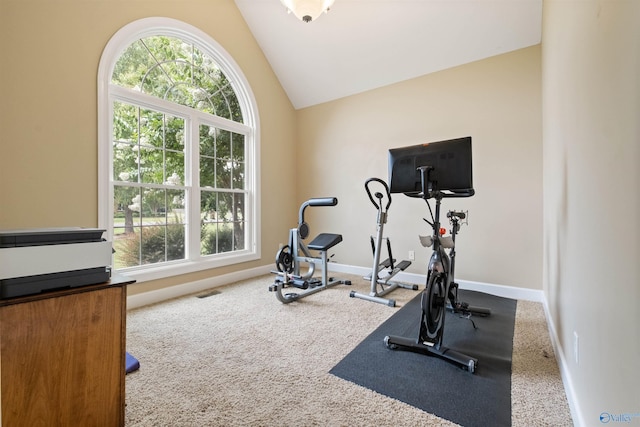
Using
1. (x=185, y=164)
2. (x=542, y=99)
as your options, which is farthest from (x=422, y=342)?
(x=185, y=164)

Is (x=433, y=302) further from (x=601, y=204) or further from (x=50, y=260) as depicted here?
(x=50, y=260)

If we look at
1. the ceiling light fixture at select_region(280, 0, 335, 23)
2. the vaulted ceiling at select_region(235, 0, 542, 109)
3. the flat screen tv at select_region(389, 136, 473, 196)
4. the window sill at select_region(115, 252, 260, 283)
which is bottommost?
the window sill at select_region(115, 252, 260, 283)

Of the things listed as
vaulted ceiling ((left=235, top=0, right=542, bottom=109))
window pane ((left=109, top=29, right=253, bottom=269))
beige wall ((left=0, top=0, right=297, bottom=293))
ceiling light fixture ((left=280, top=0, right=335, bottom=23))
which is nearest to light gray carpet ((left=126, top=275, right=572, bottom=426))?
window pane ((left=109, top=29, right=253, bottom=269))

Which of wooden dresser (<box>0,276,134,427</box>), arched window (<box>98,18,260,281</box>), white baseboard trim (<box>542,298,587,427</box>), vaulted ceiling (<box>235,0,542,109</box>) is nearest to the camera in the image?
wooden dresser (<box>0,276,134,427</box>)

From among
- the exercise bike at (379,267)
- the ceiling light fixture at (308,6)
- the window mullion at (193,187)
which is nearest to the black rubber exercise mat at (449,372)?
the exercise bike at (379,267)

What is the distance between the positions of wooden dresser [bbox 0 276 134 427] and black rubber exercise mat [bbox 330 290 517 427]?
1184mm

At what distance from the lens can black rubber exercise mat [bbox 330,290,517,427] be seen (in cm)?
147

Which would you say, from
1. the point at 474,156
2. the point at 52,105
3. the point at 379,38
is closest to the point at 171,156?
the point at 52,105

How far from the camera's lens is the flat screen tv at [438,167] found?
2039 millimetres

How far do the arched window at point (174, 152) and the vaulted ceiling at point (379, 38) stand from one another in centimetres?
82

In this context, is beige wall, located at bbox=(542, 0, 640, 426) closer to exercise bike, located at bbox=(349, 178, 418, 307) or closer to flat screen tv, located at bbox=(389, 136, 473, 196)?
flat screen tv, located at bbox=(389, 136, 473, 196)

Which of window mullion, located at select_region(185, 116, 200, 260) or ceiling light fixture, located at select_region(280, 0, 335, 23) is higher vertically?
ceiling light fixture, located at select_region(280, 0, 335, 23)

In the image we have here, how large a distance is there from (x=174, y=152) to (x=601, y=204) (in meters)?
3.80

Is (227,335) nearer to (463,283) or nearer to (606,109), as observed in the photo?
(606,109)
